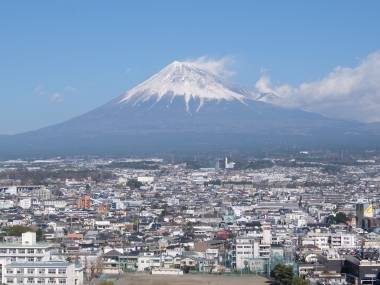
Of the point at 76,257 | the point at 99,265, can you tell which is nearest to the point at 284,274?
the point at 99,265

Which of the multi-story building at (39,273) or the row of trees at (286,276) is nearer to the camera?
the multi-story building at (39,273)

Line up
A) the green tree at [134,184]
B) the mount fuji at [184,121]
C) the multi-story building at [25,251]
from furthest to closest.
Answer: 1. the mount fuji at [184,121]
2. the green tree at [134,184]
3. the multi-story building at [25,251]

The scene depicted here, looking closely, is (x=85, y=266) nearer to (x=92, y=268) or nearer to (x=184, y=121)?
(x=92, y=268)

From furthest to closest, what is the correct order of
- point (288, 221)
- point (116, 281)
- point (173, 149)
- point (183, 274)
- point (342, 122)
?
1. point (342, 122)
2. point (173, 149)
3. point (288, 221)
4. point (183, 274)
5. point (116, 281)

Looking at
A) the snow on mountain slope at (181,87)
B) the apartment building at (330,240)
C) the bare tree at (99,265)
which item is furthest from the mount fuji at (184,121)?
the bare tree at (99,265)

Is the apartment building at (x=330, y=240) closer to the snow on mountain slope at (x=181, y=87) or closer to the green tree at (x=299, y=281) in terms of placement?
the green tree at (x=299, y=281)

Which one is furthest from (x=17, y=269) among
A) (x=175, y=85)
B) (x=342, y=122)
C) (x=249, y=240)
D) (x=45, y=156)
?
(x=342, y=122)

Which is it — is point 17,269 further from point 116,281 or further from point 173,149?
point 173,149
